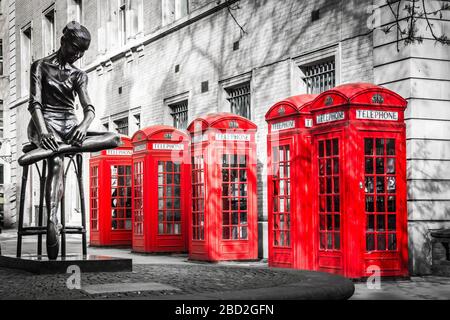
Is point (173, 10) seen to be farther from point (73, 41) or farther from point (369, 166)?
point (73, 41)

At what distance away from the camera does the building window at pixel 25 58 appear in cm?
3541

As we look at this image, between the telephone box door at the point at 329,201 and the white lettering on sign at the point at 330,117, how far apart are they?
22 centimetres

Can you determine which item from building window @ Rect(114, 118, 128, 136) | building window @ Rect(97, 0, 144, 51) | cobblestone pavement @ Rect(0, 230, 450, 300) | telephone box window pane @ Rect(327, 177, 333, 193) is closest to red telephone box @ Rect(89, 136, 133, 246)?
building window @ Rect(114, 118, 128, 136)

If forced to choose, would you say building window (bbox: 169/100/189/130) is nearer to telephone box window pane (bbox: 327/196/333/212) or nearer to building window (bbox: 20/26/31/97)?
telephone box window pane (bbox: 327/196/333/212)

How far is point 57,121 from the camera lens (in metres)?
9.26

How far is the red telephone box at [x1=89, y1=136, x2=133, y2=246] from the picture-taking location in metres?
20.2

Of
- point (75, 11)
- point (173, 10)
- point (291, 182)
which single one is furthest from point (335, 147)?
point (75, 11)

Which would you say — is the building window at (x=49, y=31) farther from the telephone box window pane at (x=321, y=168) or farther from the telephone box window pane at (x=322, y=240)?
the telephone box window pane at (x=322, y=240)

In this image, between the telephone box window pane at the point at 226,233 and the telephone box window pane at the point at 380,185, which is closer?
the telephone box window pane at the point at 380,185

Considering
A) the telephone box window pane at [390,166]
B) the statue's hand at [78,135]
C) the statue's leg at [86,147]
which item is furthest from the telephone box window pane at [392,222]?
the statue's hand at [78,135]

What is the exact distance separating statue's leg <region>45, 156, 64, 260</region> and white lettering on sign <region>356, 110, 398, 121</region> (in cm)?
444

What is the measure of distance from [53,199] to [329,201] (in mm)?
4575

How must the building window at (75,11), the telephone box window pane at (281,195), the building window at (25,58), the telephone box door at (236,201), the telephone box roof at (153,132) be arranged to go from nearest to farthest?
the telephone box window pane at (281,195), the telephone box door at (236,201), the telephone box roof at (153,132), the building window at (75,11), the building window at (25,58)
